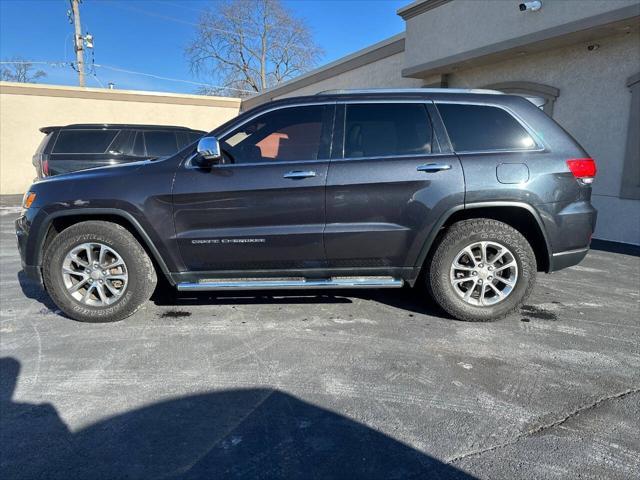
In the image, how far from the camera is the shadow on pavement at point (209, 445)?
6.61 ft

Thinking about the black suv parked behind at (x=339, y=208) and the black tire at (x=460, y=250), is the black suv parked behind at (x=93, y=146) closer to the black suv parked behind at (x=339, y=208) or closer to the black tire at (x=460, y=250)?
the black suv parked behind at (x=339, y=208)

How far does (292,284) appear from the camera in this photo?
3.69m

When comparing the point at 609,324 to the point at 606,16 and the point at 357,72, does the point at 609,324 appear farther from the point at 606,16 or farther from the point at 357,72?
the point at 357,72

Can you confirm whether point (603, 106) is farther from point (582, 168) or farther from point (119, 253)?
point (119, 253)

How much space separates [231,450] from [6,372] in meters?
1.98

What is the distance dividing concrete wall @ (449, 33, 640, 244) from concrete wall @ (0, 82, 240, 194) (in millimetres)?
15537

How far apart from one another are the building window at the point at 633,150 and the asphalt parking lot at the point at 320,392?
412cm

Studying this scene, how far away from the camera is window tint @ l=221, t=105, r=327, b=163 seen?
12.1ft

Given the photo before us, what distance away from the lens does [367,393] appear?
265 centimetres

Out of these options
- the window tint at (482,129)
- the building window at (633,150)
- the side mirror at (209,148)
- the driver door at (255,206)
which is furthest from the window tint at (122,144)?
the building window at (633,150)

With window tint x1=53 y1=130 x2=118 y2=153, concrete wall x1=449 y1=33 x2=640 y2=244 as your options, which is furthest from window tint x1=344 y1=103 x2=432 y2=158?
window tint x1=53 y1=130 x2=118 y2=153

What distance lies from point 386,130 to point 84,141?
23.4ft

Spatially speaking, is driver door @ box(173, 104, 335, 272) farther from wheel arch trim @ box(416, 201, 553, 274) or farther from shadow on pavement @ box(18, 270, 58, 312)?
shadow on pavement @ box(18, 270, 58, 312)

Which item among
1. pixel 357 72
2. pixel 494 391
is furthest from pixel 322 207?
pixel 357 72
